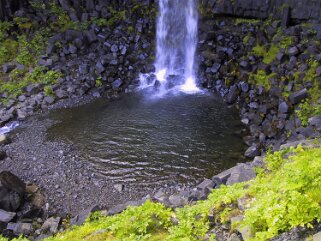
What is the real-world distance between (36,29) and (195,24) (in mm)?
10377

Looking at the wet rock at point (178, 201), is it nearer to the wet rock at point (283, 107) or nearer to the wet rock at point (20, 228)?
the wet rock at point (20, 228)

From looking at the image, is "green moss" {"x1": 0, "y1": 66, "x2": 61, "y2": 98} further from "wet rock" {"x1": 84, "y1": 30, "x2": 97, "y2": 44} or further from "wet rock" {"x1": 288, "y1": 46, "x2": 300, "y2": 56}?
"wet rock" {"x1": 288, "y1": 46, "x2": 300, "y2": 56}

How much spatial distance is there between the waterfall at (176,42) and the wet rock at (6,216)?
1188cm

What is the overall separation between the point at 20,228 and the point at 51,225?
2.94ft

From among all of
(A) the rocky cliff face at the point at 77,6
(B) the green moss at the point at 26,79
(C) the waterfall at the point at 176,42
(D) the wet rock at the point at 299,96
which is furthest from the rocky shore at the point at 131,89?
(A) the rocky cliff face at the point at 77,6

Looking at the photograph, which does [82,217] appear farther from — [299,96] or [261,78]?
[261,78]

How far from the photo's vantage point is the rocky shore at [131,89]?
11406 millimetres

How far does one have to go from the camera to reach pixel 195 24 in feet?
72.3

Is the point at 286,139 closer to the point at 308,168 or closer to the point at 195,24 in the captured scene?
the point at 308,168

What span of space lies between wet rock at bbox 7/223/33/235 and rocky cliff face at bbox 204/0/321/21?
52.8 ft

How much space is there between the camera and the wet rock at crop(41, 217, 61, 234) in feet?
34.2

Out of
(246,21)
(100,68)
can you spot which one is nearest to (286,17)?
(246,21)

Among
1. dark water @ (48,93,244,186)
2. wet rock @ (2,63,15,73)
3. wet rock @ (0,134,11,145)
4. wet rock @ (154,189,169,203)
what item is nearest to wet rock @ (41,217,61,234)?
dark water @ (48,93,244,186)

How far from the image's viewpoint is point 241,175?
999 cm
